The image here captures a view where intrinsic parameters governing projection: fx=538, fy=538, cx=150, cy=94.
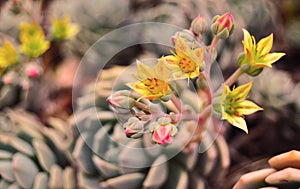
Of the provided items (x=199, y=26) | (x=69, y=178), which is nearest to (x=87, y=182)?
(x=69, y=178)

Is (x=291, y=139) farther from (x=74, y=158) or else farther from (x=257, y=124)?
(x=74, y=158)

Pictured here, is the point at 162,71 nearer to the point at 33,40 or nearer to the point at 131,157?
the point at 131,157

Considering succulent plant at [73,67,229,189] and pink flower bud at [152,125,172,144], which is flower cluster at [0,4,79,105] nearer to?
succulent plant at [73,67,229,189]

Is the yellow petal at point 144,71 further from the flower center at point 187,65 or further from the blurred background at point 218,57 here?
the blurred background at point 218,57

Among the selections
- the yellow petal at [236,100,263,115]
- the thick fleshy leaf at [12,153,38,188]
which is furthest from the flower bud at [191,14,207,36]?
the thick fleshy leaf at [12,153,38,188]

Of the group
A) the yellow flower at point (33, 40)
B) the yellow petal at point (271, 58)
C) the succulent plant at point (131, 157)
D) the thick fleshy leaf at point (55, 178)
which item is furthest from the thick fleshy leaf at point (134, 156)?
the yellow flower at point (33, 40)

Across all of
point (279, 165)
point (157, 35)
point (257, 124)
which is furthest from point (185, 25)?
point (279, 165)
